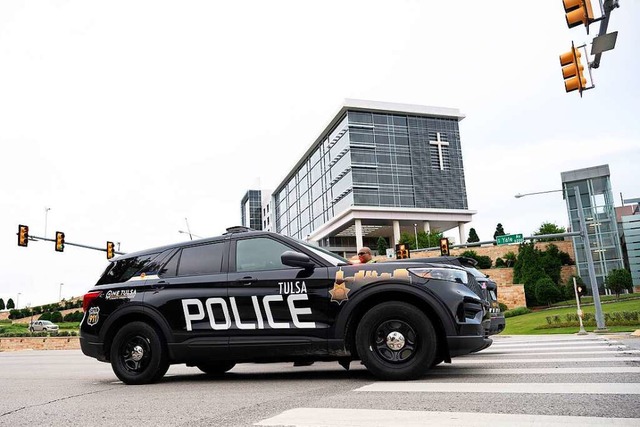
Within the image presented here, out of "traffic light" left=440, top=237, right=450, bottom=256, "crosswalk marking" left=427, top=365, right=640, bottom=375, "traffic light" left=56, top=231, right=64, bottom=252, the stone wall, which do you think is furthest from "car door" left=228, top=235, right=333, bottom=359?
the stone wall

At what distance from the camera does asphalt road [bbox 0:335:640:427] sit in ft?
12.4

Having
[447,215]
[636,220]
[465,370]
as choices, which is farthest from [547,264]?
[465,370]

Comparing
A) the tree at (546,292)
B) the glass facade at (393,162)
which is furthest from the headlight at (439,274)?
the glass facade at (393,162)

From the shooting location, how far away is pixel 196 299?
6789 millimetres

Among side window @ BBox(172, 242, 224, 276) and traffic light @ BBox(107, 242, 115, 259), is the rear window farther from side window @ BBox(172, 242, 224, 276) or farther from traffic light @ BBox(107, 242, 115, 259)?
traffic light @ BBox(107, 242, 115, 259)

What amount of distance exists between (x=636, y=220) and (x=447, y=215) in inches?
1059

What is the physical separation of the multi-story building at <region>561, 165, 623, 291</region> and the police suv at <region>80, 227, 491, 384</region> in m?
51.6

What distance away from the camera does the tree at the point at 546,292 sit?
43.6 metres

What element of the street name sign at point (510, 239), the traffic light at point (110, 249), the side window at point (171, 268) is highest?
the traffic light at point (110, 249)

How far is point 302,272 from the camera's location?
6.34 metres

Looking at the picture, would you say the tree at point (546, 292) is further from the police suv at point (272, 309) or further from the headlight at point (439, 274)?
the headlight at point (439, 274)

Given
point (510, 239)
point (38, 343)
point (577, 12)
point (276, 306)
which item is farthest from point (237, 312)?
point (38, 343)

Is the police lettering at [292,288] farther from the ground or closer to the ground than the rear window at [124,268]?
closer to the ground

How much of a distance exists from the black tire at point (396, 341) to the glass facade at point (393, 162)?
65014 millimetres
